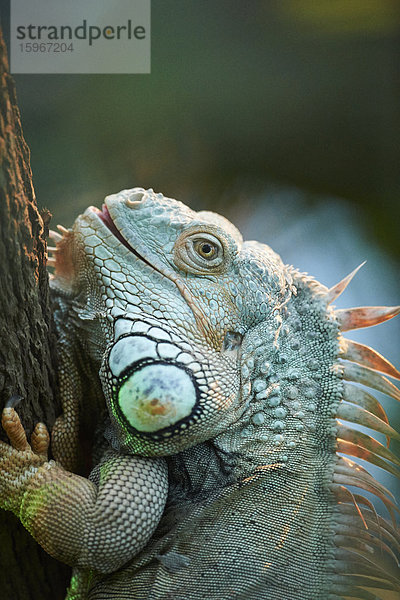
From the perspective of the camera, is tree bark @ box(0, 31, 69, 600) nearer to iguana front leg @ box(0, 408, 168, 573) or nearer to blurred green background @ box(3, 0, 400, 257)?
iguana front leg @ box(0, 408, 168, 573)

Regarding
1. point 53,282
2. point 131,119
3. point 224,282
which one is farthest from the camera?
point 131,119

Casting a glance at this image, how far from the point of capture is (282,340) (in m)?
1.59

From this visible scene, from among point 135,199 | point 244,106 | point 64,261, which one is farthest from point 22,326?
point 244,106

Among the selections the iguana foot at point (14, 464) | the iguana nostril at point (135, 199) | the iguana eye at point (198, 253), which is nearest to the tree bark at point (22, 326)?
the iguana foot at point (14, 464)

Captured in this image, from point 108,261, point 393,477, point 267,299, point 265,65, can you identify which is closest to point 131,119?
point 265,65

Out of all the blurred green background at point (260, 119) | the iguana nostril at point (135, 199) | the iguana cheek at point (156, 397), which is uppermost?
the blurred green background at point (260, 119)

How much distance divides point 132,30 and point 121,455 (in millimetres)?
1408

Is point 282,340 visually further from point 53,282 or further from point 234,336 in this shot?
point 53,282

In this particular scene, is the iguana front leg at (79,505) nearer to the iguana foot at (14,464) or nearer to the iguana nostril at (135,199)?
the iguana foot at (14,464)

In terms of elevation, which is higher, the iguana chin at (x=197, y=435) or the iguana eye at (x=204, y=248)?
the iguana eye at (x=204, y=248)

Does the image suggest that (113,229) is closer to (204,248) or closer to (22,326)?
(204,248)

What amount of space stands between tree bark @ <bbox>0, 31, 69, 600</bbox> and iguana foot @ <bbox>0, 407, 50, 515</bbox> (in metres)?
0.05

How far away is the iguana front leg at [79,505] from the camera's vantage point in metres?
1.36

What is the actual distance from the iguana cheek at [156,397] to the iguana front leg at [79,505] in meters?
0.21
